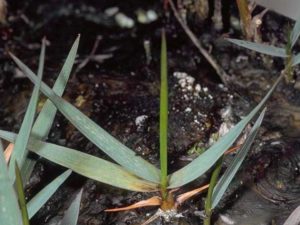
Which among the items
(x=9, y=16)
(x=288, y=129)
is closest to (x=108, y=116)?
(x=288, y=129)

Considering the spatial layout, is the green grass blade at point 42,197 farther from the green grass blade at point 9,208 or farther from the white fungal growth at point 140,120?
the white fungal growth at point 140,120

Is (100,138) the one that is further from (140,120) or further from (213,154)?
(140,120)

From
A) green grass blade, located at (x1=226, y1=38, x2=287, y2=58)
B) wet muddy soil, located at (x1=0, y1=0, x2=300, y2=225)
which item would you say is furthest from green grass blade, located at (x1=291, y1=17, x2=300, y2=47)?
wet muddy soil, located at (x1=0, y1=0, x2=300, y2=225)

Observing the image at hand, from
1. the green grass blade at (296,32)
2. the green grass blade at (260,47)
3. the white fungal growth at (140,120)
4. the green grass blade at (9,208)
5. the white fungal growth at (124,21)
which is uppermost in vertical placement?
the white fungal growth at (124,21)

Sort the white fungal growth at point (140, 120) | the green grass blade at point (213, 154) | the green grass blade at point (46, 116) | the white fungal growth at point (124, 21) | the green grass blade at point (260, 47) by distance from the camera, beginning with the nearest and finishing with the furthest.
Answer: the green grass blade at point (213, 154) < the green grass blade at point (46, 116) < the green grass blade at point (260, 47) < the white fungal growth at point (140, 120) < the white fungal growth at point (124, 21)

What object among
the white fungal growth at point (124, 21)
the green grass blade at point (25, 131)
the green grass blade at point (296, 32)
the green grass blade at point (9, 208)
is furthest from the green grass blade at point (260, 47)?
the white fungal growth at point (124, 21)

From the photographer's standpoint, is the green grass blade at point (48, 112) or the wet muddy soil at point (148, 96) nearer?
the green grass blade at point (48, 112)

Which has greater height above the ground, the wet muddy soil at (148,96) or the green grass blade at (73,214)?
the wet muddy soil at (148,96)
